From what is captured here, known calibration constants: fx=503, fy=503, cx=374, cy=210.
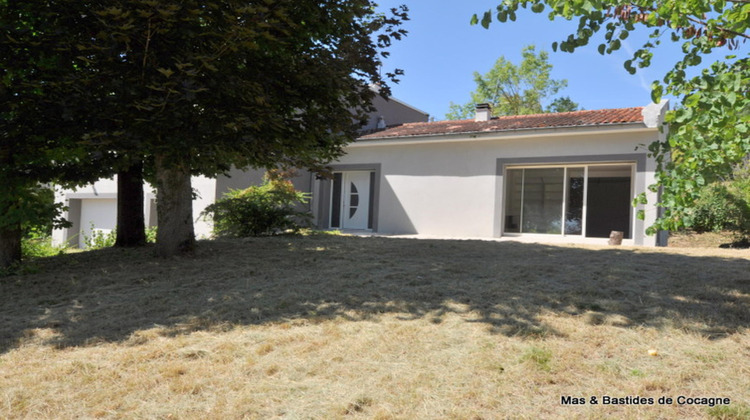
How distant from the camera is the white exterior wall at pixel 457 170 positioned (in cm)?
1212

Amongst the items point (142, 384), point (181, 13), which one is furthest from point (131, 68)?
point (142, 384)

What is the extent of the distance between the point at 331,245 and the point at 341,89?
314 centimetres

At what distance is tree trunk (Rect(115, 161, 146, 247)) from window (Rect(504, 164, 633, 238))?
8839 mm

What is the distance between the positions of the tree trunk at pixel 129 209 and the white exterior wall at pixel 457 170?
707 centimetres

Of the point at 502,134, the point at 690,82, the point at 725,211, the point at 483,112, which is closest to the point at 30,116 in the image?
the point at 690,82

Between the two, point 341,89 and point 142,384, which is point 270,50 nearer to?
point 341,89

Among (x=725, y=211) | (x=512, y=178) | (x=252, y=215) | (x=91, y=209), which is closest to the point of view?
(x=252, y=215)

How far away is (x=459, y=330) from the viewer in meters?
3.97

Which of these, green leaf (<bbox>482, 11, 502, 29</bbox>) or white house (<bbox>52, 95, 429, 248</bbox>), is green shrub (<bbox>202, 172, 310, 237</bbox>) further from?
green leaf (<bbox>482, 11, 502, 29</bbox>)

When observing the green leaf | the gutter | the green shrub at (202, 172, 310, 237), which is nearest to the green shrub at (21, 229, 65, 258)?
the green shrub at (202, 172, 310, 237)

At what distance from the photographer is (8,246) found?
7.42 metres

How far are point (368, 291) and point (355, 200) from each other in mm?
10617

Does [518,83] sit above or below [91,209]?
above

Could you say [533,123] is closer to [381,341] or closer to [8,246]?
[381,341]
